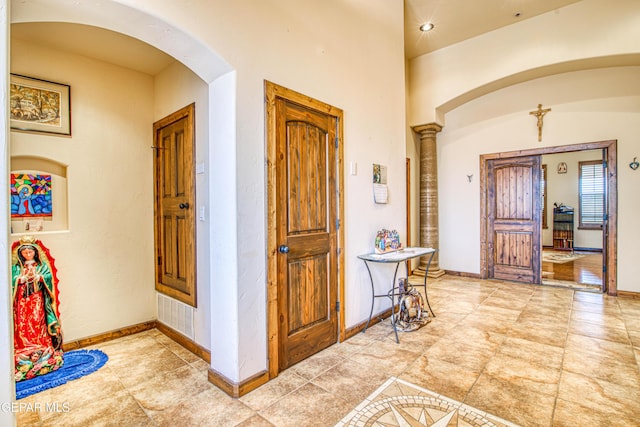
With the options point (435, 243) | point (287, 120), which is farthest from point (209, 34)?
point (435, 243)

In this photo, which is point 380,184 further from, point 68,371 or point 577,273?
point 577,273

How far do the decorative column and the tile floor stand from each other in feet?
7.87

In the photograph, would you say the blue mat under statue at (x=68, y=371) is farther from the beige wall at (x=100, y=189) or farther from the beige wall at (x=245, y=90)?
the beige wall at (x=245, y=90)

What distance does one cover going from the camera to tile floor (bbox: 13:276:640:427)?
78.4 inches

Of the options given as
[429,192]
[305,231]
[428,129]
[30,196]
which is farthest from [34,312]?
[428,129]

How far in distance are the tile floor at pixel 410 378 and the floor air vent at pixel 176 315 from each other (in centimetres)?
17

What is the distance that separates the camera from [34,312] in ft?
8.48

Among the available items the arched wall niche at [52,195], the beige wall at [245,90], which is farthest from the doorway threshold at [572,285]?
the arched wall niche at [52,195]

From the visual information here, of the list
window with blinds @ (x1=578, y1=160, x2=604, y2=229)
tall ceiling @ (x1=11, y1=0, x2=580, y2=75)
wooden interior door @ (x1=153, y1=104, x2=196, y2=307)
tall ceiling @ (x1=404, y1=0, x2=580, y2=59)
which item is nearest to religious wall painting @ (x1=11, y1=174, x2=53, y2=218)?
wooden interior door @ (x1=153, y1=104, x2=196, y2=307)

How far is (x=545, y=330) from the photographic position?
333 cm

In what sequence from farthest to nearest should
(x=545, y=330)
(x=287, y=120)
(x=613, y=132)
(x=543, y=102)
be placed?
1. (x=543, y=102)
2. (x=613, y=132)
3. (x=545, y=330)
4. (x=287, y=120)

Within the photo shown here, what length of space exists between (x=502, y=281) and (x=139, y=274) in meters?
5.69

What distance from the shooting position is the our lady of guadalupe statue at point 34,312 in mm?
2502

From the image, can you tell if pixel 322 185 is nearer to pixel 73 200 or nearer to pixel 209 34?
pixel 209 34
